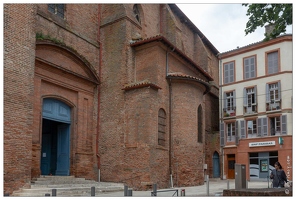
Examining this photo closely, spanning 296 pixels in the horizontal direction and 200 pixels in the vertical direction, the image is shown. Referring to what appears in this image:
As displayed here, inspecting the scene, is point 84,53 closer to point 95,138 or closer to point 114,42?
point 114,42

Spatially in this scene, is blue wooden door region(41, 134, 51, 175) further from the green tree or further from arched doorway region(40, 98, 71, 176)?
the green tree

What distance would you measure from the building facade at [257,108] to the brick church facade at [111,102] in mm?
10461

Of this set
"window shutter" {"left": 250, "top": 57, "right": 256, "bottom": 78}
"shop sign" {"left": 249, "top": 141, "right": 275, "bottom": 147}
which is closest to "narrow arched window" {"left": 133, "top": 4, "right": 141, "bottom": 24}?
"window shutter" {"left": 250, "top": 57, "right": 256, "bottom": 78}

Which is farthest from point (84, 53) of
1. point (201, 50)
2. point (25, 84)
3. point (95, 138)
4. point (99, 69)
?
point (201, 50)

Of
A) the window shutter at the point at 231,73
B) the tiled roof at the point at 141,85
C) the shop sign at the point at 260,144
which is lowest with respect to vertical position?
the shop sign at the point at 260,144

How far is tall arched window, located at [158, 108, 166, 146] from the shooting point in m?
18.6

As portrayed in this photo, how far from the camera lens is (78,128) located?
1798cm

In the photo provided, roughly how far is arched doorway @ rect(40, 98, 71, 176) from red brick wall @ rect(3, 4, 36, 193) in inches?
128

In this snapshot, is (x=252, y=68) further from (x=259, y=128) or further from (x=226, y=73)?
(x=259, y=128)

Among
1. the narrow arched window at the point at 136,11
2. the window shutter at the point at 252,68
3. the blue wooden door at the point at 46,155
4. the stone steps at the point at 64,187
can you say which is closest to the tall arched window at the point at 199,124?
the stone steps at the point at 64,187

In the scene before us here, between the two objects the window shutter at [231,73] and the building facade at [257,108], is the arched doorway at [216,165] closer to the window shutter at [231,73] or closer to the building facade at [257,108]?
the building facade at [257,108]

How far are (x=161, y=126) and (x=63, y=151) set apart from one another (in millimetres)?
Result: 4887

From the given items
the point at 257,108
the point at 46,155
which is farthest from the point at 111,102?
the point at 257,108

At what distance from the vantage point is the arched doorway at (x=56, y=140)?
17188mm
